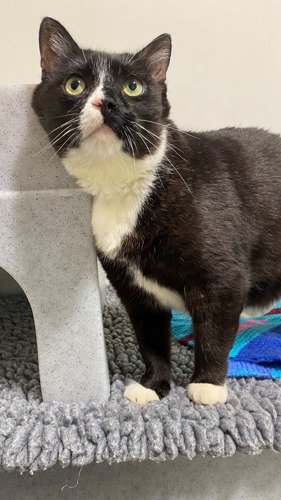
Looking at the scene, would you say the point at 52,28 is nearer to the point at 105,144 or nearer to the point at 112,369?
the point at 105,144

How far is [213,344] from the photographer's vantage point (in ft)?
2.75

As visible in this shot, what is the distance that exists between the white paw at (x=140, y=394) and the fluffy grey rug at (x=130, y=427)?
0.7 inches

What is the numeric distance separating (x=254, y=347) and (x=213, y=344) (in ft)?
0.83

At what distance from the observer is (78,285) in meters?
0.82

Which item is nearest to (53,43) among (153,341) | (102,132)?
(102,132)

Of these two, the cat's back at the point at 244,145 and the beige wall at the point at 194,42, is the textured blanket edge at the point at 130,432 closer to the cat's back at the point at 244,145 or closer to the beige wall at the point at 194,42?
the cat's back at the point at 244,145

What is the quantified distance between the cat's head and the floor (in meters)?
0.58

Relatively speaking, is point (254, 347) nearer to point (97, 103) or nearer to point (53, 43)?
point (97, 103)

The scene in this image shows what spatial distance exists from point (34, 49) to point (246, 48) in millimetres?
682

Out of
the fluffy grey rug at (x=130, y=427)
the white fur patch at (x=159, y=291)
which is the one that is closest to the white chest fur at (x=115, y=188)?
the white fur patch at (x=159, y=291)

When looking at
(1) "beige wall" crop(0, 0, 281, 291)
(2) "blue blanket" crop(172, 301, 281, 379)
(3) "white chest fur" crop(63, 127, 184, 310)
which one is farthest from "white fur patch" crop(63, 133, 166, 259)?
(1) "beige wall" crop(0, 0, 281, 291)

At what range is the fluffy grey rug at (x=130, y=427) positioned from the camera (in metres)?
0.71

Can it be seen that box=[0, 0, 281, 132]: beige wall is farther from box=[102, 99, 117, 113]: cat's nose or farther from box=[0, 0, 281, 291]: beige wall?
box=[102, 99, 117, 113]: cat's nose

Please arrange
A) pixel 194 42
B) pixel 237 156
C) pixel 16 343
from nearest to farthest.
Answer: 1. pixel 237 156
2. pixel 16 343
3. pixel 194 42
